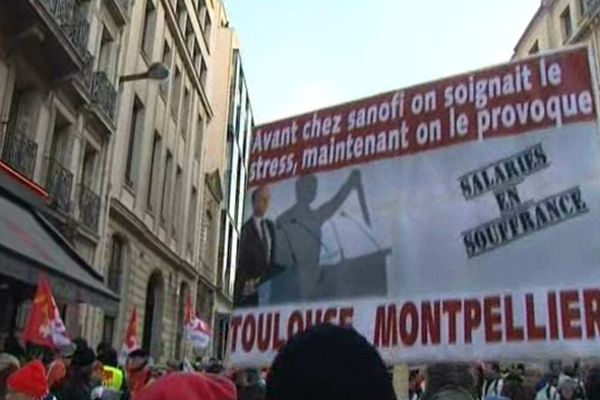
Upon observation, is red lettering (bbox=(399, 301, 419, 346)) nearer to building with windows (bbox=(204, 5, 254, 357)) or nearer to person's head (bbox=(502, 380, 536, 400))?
person's head (bbox=(502, 380, 536, 400))

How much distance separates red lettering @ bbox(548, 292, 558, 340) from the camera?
2.90 meters

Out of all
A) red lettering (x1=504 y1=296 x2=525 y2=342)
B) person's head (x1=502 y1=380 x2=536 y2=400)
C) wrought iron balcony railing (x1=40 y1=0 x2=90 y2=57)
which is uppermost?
wrought iron balcony railing (x1=40 y1=0 x2=90 y2=57)

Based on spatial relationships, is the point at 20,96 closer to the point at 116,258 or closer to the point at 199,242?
the point at 116,258

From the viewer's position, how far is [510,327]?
299cm

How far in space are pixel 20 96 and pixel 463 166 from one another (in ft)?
41.6

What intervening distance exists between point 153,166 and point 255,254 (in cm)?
2033

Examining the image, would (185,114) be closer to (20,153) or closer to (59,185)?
(59,185)

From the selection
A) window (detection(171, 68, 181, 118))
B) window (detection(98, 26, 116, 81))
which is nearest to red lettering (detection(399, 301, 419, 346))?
window (detection(98, 26, 116, 81))

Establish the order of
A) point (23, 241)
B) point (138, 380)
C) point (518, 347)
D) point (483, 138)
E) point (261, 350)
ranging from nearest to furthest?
point (518, 347)
point (483, 138)
point (261, 350)
point (138, 380)
point (23, 241)

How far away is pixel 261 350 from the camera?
3740mm

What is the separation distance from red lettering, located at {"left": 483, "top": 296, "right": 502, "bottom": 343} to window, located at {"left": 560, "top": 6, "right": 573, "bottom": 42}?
1338 inches

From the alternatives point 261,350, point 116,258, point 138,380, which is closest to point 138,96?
point 116,258

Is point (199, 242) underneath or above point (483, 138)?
above

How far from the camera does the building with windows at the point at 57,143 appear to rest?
10875 mm
